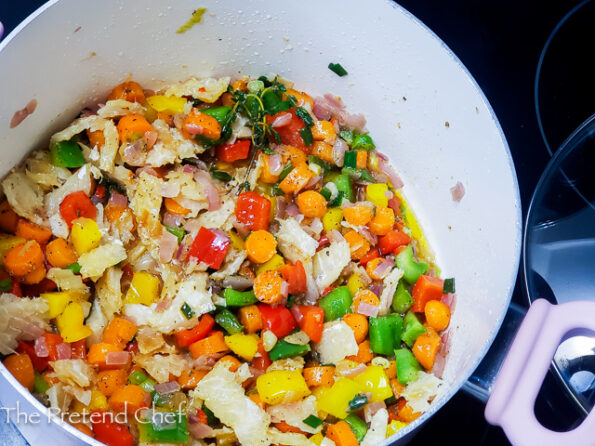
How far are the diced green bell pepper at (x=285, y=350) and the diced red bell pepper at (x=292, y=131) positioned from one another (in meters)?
0.69

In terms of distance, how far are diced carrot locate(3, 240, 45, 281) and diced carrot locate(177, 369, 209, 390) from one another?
1.70 ft

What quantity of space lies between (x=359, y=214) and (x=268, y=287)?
417 mm

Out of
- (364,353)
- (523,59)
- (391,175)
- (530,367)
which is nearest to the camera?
(530,367)

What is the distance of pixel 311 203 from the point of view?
2082mm

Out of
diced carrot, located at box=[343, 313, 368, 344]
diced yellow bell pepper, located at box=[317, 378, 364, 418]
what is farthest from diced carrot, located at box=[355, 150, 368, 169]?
diced yellow bell pepper, located at box=[317, 378, 364, 418]

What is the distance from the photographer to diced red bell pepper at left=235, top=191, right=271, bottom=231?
2.02 meters

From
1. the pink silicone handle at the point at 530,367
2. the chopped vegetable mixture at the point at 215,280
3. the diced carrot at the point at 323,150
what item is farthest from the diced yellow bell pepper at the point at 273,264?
the pink silicone handle at the point at 530,367

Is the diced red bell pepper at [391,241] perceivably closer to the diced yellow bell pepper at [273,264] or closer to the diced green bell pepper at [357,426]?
the diced yellow bell pepper at [273,264]

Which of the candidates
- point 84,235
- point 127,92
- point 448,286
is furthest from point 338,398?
point 127,92

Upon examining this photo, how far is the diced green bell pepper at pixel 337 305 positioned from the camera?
2004mm

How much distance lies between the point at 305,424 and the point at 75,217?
898 mm

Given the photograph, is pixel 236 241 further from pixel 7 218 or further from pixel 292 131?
pixel 7 218

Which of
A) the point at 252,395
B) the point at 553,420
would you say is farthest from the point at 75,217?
the point at 553,420

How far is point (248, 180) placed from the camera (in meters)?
2.13
